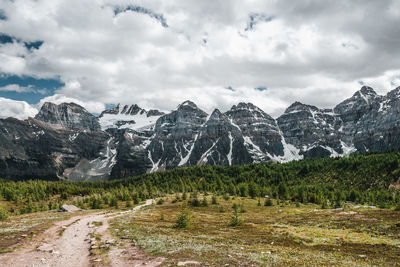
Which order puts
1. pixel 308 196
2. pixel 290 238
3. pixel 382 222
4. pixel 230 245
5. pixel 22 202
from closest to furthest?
pixel 230 245 → pixel 290 238 → pixel 382 222 → pixel 308 196 → pixel 22 202

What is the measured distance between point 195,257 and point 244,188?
128492mm

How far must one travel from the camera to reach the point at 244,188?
147875 millimetres

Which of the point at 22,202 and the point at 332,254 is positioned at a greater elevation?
the point at 332,254

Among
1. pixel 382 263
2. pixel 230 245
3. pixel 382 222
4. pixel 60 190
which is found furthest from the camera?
pixel 60 190

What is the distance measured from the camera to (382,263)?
75.1ft

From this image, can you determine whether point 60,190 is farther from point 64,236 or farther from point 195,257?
point 195,257

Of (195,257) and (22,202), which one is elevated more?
(195,257)

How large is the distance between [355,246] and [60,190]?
203m

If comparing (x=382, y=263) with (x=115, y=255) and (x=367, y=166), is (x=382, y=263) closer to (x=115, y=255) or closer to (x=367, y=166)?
(x=115, y=255)

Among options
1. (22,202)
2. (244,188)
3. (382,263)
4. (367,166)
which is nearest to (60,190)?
(22,202)

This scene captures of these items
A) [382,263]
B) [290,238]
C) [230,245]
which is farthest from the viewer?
[290,238]

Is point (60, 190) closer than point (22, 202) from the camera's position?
No

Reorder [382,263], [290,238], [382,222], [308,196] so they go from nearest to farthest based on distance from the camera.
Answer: [382,263] < [290,238] < [382,222] < [308,196]

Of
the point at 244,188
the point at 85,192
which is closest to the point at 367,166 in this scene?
the point at 244,188
